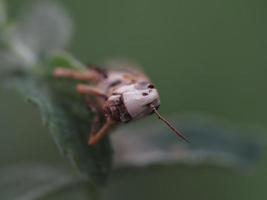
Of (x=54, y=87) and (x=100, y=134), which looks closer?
(x=100, y=134)

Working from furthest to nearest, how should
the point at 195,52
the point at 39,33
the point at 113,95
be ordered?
the point at 195,52 < the point at 39,33 < the point at 113,95

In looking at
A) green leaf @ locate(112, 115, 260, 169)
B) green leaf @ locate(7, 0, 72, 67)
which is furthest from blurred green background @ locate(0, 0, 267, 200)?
green leaf @ locate(7, 0, 72, 67)

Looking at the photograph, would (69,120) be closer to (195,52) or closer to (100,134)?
(100,134)

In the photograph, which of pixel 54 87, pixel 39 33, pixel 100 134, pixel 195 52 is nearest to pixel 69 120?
pixel 100 134

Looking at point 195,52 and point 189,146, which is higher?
point 195,52

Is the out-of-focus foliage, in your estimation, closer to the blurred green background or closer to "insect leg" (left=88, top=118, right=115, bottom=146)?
"insect leg" (left=88, top=118, right=115, bottom=146)

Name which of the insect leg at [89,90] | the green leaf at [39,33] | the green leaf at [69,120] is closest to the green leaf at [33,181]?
the green leaf at [69,120]

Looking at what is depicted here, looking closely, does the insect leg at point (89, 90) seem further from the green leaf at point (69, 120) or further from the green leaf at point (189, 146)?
the green leaf at point (189, 146)

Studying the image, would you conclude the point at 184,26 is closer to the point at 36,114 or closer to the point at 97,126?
the point at 36,114

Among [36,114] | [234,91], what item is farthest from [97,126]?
[234,91]
